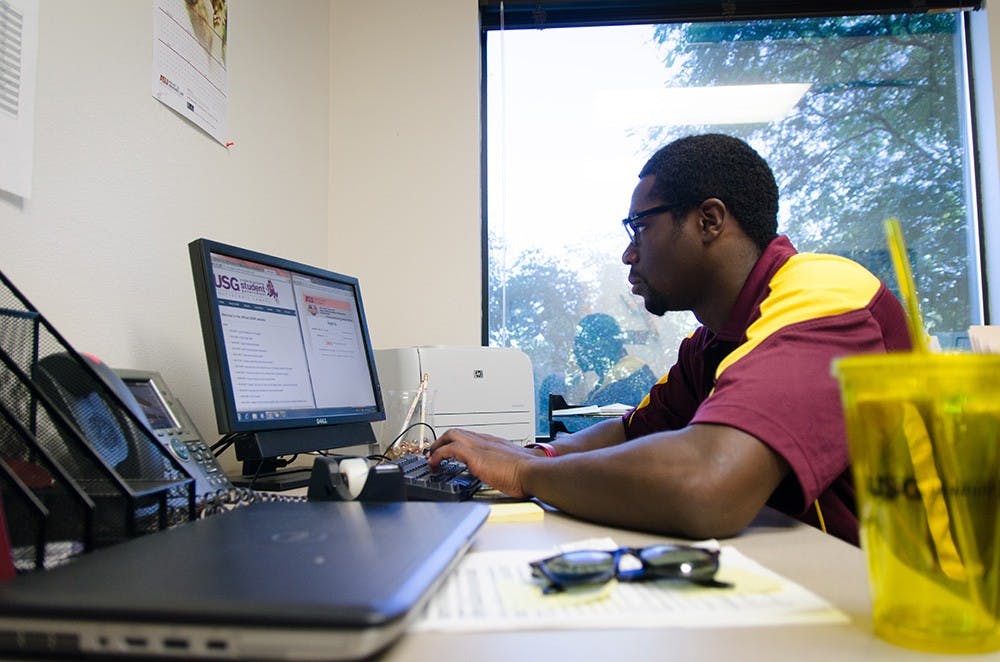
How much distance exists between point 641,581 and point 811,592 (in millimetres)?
133

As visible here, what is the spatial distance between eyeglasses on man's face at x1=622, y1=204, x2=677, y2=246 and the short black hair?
17mm

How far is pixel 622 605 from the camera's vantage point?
1.66ft

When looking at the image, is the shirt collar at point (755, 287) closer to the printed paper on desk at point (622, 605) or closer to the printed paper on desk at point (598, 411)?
the printed paper on desk at point (622, 605)

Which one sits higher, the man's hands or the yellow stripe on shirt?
the yellow stripe on shirt

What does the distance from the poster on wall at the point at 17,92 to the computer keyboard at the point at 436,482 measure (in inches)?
25.1

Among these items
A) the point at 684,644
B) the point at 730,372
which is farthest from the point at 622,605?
the point at 730,372

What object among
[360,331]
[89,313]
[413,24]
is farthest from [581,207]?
[89,313]

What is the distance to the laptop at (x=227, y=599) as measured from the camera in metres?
0.37

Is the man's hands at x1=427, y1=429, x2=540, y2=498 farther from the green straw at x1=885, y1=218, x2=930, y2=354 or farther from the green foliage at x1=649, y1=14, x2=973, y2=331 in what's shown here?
the green foliage at x1=649, y1=14, x2=973, y2=331

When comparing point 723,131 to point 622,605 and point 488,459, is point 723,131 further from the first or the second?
point 622,605

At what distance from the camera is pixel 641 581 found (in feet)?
1.86

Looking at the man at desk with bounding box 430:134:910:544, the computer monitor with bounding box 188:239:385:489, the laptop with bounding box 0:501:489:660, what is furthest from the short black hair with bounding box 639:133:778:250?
the laptop with bounding box 0:501:489:660

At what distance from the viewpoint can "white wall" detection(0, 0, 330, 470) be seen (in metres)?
0.95

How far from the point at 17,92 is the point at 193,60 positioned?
0.50 m
